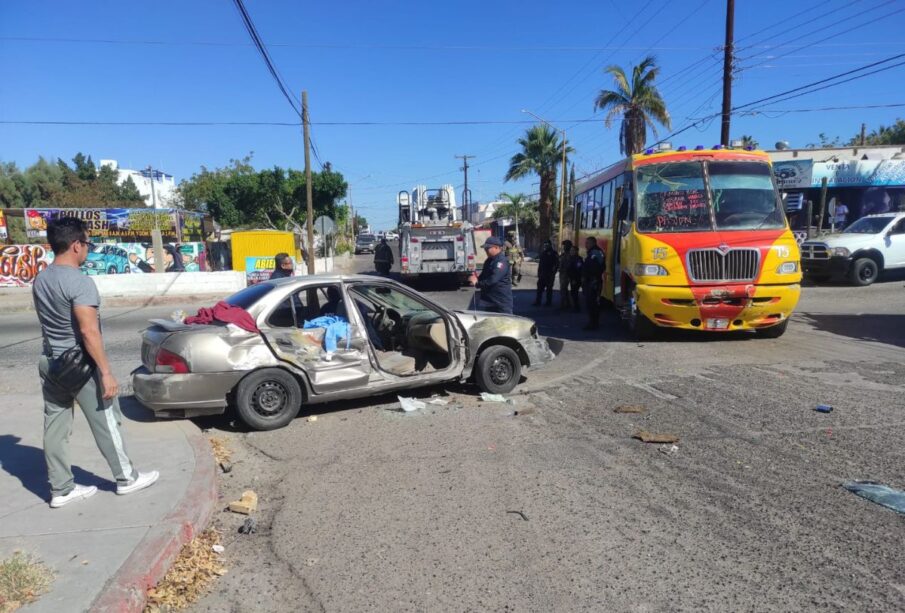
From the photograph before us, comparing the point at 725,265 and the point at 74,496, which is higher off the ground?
the point at 725,265

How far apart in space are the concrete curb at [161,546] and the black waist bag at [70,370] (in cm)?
98

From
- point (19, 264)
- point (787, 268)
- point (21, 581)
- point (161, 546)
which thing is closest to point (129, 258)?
point (19, 264)

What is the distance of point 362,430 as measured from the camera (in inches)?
231

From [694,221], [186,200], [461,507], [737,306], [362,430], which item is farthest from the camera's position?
[186,200]

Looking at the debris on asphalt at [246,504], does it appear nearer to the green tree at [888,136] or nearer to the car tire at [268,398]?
the car tire at [268,398]

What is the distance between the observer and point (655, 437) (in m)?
5.29

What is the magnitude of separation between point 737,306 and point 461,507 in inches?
258

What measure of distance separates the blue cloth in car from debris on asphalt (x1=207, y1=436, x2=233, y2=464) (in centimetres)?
126

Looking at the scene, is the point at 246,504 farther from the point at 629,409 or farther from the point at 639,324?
the point at 639,324

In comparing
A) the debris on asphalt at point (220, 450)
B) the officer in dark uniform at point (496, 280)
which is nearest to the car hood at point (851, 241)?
the officer in dark uniform at point (496, 280)

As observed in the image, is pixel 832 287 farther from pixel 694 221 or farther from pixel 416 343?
pixel 416 343

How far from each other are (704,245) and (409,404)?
17.4 ft

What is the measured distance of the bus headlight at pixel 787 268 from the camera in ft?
29.6

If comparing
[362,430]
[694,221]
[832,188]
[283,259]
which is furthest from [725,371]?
[832,188]
